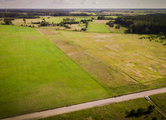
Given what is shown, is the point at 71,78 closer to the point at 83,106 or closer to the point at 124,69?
the point at 83,106

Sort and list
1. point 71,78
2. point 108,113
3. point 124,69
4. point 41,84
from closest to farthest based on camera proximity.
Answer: point 108,113 < point 41,84 < point 71,78 < point 124,69

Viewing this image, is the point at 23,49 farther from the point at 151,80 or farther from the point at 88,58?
the point at 151,80

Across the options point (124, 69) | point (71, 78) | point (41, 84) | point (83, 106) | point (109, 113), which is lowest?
point (109, 113)

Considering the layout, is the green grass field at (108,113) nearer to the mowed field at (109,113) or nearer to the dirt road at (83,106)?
the mowed field at (109,113)

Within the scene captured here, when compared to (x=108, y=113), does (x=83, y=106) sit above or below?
above

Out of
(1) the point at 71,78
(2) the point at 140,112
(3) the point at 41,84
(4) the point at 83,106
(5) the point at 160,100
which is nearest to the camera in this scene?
(2) the point at 140,112

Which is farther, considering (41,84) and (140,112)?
(41,84)

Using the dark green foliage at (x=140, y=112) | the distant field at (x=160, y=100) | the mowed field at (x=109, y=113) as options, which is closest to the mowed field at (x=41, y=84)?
the mowed field at (x=109, y=113)

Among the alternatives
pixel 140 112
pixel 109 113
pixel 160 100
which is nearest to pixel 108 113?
pixel 109 113

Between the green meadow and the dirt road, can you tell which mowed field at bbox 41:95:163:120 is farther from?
the dirt road
